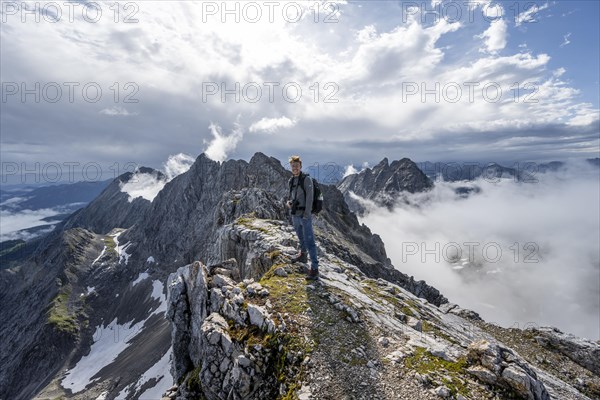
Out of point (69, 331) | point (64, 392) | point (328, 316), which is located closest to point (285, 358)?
point (328, 316)

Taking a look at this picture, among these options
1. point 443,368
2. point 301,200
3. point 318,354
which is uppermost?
point 301,200

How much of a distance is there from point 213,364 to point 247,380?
6.95 ft

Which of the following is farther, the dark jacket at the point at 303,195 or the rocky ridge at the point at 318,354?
the dark jacket at the point at 303,195

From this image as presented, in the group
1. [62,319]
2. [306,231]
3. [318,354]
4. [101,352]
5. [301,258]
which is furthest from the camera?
[62,319]

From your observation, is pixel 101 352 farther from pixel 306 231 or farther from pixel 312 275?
pixel 306 231

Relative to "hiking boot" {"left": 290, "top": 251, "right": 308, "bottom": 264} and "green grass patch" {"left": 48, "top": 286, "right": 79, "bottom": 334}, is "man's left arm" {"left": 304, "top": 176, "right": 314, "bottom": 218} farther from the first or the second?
"green grass patch" {"left": 48, "top": 286, "right": 79, "bottom": 334}

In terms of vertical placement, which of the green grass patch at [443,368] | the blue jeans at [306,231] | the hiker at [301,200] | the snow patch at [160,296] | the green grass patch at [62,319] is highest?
the hiker at [301,200]

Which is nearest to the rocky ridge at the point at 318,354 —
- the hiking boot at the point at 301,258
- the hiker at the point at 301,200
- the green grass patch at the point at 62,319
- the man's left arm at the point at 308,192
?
the hiking boot at the point at 301,258

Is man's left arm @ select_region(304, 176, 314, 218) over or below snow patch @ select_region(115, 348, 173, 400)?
over

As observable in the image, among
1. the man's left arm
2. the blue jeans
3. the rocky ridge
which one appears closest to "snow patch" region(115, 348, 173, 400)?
the rocky ridge

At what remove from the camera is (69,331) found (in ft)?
579

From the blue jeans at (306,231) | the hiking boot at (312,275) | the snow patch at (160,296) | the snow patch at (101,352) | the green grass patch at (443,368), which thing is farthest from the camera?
the snow patch at (160,296)

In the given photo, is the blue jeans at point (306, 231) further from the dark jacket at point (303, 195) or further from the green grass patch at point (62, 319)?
the green grass patch at point (62, 319)

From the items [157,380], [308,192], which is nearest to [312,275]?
[308,192]
